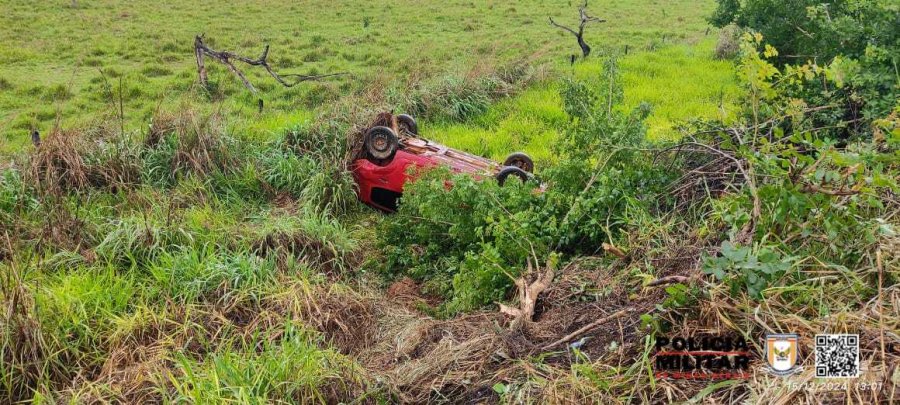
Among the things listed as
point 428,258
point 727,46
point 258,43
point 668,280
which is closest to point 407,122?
point 428,258

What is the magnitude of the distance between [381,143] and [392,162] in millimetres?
242

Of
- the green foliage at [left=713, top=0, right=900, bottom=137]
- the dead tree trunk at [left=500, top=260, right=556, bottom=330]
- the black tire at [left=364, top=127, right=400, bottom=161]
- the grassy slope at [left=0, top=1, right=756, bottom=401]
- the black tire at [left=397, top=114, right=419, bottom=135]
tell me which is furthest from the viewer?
the black tire at [left=397, top=114, right=419, bottom=135]

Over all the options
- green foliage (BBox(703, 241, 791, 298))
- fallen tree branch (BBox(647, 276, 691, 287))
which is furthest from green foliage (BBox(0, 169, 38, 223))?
green foliage (BBox(703, 241, 791, 298))

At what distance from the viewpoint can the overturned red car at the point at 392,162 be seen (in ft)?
18.5

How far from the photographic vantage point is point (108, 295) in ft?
12.6

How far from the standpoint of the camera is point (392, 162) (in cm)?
573

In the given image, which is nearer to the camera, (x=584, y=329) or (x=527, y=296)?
(x=584, y=329)

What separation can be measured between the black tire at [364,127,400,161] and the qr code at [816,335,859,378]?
414cm

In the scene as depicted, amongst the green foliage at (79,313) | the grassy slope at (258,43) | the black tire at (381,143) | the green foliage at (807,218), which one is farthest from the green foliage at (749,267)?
the grassy slope at (258,43)

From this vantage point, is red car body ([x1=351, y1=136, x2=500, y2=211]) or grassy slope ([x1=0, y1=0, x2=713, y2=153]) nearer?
red car body ([x1=351, y1=136, x2=500, y2=211])

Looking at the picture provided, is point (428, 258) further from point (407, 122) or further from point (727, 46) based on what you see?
point (727, 46)

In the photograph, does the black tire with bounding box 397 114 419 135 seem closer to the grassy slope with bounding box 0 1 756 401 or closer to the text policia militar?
the grassy slope with bounding box 0 1 756 401

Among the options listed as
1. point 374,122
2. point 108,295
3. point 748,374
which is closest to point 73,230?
point 108,295

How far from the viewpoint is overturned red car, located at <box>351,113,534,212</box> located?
18.5ft
